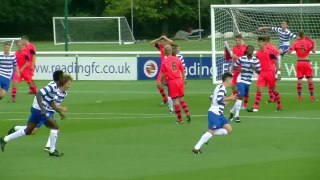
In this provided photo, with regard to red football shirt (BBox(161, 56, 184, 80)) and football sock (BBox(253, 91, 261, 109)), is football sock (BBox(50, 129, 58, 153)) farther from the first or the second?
football sock (BBox(253, 91, 261, 109))

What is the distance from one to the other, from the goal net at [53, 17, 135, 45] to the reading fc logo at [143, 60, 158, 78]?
26.9 metres

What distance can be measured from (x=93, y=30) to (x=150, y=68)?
28.5m

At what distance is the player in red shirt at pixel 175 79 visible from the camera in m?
22.2

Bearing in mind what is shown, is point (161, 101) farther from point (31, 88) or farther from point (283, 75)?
point (283, 75)

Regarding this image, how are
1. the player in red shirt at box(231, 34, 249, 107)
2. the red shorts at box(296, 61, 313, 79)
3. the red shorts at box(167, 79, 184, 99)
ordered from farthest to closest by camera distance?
the red shorts at box(296, 61, 313, 79)
the player in red shirt at box(231, 34, 249, 107)
the red shorts at box(167, 79, 184, 99)

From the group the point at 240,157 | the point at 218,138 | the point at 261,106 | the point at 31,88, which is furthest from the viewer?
the point at 31,88

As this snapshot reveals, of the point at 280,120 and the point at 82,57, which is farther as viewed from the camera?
the point at 82,57

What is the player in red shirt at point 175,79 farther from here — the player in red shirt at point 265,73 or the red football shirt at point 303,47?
the red football shirt at point 303,47

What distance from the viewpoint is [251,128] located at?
2111cm

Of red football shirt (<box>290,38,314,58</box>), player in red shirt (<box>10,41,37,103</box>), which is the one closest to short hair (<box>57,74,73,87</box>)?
player in red shirt (<box>10,41,37,103</box>)

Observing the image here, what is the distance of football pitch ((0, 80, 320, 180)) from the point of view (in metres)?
15.1

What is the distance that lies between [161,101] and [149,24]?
2054 inches

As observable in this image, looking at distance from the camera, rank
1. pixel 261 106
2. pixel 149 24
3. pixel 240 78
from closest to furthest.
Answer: pixel 240 78, pixel 261 106, pixel 149 24

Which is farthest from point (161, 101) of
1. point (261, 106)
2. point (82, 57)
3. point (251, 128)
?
point (82, 57)
